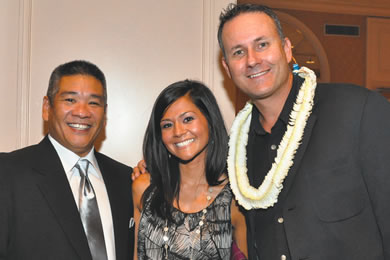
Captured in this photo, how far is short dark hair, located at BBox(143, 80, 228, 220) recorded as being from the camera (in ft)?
8.41

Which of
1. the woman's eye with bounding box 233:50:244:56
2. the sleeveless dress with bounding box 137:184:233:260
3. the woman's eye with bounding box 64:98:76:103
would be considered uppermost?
the woman's eye with bounding box 233:50:244:56

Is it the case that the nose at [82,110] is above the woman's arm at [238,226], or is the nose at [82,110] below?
above

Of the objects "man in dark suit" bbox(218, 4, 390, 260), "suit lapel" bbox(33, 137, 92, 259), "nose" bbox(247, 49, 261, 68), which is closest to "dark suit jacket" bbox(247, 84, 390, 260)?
"man in dark suit" bbox(218, 4, 390, 260)

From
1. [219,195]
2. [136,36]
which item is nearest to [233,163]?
[219,195]

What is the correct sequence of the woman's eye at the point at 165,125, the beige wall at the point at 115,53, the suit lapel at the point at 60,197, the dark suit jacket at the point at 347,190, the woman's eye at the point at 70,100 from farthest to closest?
the beige wall at the point at 115,53
the woman's eye at the point at 165,125
the woman's eye at the point at 70,100
the suit lapel at the point at 60,197
the dark suit jacket at the point at 347,190

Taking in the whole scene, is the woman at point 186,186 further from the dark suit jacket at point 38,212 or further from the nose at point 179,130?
the dark suit jacket at point 38,212

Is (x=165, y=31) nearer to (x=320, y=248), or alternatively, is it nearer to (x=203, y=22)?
(x=203, y=22)

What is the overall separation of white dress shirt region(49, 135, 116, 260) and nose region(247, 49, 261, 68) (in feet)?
3.71

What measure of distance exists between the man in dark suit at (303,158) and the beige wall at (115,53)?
3.56 feet

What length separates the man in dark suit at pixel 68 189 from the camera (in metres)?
2.11

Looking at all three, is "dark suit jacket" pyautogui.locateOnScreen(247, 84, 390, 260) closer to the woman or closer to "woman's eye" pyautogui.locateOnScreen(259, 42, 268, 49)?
"woman's eye" pyautogui.locateOnScreen(259, 42, 268, 49)

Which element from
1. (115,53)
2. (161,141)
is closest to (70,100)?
(161,141)

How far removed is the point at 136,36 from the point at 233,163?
4.54 ft

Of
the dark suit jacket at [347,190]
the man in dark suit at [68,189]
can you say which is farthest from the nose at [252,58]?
the man in dark suit at [68,189]
